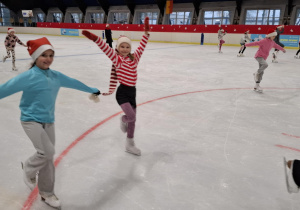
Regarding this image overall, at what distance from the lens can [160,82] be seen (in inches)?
263

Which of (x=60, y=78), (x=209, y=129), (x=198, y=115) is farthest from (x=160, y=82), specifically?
(x=60, y=78)

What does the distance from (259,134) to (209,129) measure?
702mm

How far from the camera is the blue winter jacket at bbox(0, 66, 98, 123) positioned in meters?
1.67

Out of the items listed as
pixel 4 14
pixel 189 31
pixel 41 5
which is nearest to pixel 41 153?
pixel 189 31

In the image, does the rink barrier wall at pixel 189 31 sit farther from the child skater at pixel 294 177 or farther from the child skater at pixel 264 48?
the child skater at pixel 294 177

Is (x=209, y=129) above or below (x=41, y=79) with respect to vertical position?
below

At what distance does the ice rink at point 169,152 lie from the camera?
2123 mm

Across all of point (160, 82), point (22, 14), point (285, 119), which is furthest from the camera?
point (22, 14)

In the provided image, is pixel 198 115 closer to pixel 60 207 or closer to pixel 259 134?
pixel 259 134

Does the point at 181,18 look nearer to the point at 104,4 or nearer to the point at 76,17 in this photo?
the point at 104,4

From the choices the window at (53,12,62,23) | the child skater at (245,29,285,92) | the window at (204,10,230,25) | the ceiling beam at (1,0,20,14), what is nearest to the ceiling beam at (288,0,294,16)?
the window at (204,10,230,25)

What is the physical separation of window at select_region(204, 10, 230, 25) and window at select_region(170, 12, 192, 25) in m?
1.76

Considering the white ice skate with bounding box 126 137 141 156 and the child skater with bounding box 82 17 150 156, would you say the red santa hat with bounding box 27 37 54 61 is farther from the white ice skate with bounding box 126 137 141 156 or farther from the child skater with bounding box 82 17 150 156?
the white ice skate with bounding box 126 137 141 156

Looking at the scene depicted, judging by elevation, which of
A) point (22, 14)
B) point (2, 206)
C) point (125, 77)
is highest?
point (22, 14)
